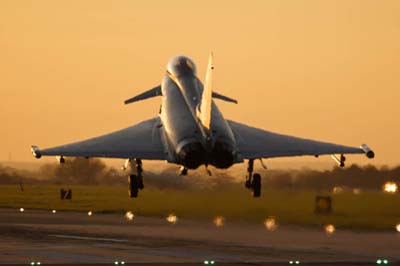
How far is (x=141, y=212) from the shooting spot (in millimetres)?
68250

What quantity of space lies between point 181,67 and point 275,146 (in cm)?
804

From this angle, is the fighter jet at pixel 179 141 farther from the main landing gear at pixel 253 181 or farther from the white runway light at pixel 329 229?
the white runway light at pixel 329 229

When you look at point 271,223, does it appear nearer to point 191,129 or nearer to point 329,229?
point 329,229

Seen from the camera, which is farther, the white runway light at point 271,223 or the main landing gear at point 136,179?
the main landing gear at point 136,179

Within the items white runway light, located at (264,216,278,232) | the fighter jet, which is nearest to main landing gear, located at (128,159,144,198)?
the fighter jet

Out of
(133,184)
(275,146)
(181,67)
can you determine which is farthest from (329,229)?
(181,67)

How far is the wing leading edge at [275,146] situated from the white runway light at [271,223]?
4.16 metres

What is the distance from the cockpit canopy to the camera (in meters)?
67.4

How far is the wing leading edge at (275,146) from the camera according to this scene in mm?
62469

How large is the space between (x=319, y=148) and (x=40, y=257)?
89.7 feet

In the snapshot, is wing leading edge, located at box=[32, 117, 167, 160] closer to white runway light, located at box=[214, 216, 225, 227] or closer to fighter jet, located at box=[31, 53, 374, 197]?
fighter jet, located at box=[31, 53, 374, 197]

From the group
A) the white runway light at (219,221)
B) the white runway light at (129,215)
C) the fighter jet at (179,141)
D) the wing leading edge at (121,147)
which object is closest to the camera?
the white runway light at (219,221)

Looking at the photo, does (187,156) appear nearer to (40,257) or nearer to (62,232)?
(62,232)

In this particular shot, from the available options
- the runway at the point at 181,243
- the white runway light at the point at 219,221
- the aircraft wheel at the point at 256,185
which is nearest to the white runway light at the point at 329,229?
the runway at the point at 181,243
